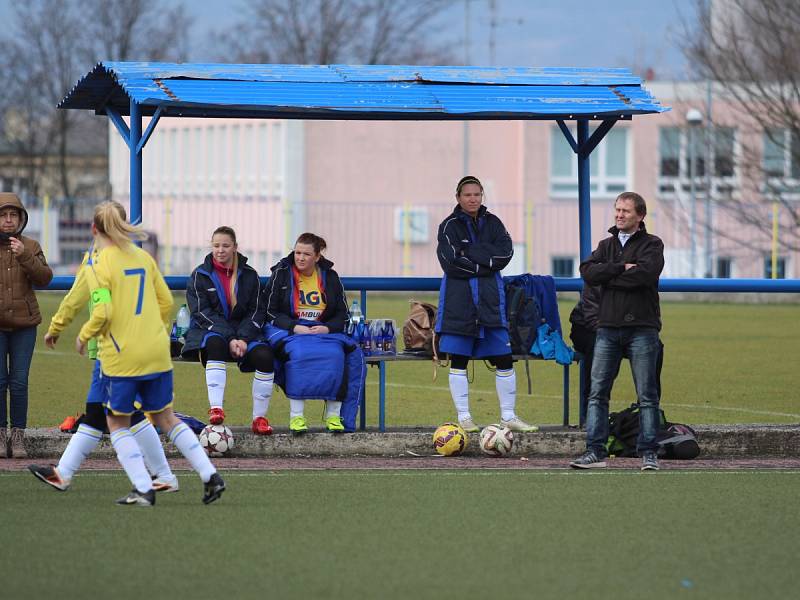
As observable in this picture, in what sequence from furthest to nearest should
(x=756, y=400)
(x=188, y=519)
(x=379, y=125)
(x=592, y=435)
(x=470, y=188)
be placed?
(x=379, y=125), (x=756, y=400), (x=470, y=188), (x=592, y=435), (x=188, y=519)

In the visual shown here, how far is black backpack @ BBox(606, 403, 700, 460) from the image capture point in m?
11.5

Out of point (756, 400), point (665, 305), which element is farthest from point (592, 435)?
point (665, 305)

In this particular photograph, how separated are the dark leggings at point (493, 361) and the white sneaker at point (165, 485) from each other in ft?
9.54

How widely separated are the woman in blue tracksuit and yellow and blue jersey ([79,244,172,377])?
122 inches

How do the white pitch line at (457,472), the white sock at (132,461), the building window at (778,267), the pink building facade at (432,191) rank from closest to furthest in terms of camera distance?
the white sock at (132,461)
the white pitch line at (457,472)
the building window at (778,267)
the pink building facade at (432,191)

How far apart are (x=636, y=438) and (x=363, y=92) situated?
3111mm

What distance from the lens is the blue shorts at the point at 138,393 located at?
900cm

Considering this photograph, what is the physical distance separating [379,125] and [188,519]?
119 feet

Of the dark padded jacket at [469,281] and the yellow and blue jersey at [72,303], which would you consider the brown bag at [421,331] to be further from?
the yellow and blue jersey at [72,303]

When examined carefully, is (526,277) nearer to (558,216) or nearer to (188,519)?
(188,519)

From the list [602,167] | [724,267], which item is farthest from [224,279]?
[602,167]

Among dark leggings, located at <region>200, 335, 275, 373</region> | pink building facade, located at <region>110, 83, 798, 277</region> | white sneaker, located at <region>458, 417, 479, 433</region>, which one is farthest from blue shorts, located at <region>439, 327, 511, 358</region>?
pink building facade, located at <region>110, 83, 798, 277</region>

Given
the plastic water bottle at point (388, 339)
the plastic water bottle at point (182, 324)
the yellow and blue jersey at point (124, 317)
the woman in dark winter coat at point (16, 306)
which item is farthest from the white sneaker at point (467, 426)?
the yellow and blue jersey at point (124, 317)

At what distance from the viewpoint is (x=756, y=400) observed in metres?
16.5
